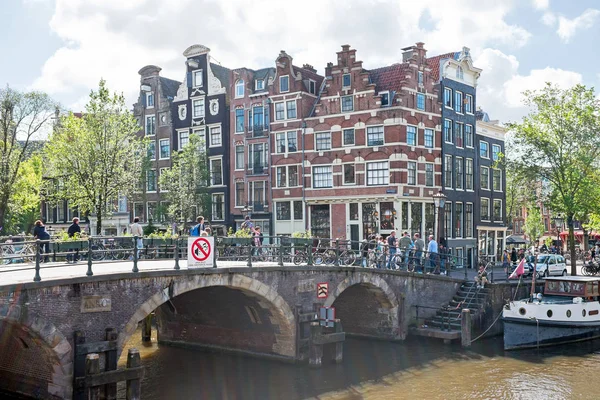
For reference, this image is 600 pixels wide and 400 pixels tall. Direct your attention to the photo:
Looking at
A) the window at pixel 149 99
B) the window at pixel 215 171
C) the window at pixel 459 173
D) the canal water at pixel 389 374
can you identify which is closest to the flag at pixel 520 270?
the canal water at pixel 389 374

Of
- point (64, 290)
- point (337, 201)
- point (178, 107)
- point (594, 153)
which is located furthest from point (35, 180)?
point (594, 153)

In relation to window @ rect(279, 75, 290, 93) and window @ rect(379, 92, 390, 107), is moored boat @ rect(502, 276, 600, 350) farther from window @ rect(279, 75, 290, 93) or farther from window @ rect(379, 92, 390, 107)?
window @ rect(279, 75, 290, 93)

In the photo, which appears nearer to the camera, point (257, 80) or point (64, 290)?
point (64, 290)

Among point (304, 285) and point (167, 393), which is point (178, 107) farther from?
point (167, 393)

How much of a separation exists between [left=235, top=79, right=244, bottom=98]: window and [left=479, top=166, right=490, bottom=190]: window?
52.4 ft

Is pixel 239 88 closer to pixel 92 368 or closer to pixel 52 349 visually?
pixel 52 349

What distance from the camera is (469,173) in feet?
133

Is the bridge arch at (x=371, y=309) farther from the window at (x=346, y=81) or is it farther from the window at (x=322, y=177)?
the window at (x=346, y=81)

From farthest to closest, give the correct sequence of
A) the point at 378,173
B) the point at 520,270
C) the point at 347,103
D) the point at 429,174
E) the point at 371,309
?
the point at 429,174, the point at 347,103, the point at 378,173, the point at 520,270, the point at 371,309

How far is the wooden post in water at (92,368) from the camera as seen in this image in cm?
1449

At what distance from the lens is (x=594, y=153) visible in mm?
30844

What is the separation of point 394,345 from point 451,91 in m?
19.3

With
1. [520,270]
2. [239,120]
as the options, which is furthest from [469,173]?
[239,120]

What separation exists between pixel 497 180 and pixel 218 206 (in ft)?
61.0
